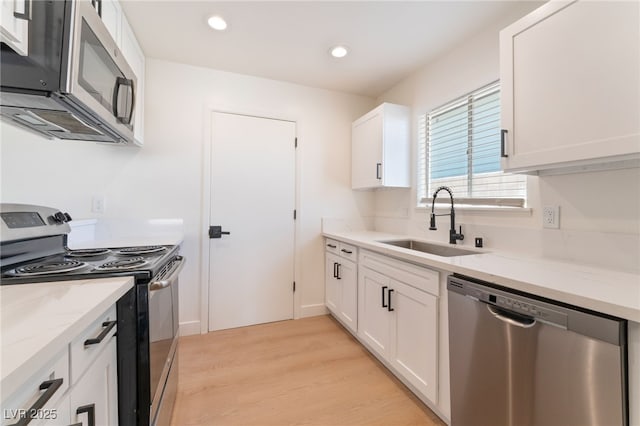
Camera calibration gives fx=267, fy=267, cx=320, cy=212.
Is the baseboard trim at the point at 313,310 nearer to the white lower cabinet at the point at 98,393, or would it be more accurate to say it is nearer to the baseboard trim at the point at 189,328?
the baseboard trim at the point at 189,328

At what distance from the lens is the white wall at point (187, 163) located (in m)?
2.05

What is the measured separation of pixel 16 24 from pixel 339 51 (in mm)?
1931

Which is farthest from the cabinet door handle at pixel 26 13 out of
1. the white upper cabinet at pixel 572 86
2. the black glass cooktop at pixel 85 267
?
the white upper cabinet at pixel 572 86

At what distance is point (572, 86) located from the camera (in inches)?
46.2

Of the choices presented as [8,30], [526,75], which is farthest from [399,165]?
[8,30]

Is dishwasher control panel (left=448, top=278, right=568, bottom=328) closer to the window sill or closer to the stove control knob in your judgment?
the window sill

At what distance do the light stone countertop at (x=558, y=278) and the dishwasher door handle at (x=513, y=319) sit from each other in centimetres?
12

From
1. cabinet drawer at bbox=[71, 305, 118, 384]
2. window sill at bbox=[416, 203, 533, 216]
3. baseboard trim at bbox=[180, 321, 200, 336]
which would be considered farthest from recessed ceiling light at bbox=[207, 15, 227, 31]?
baseboard trim at bbox=[180, 321, 200, 336]

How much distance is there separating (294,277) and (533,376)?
2135 millimetres

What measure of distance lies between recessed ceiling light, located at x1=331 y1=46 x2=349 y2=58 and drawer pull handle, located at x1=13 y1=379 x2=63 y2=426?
8.06 feet

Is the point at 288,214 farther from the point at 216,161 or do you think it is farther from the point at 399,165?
the point at 399,165

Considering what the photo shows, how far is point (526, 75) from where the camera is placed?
1.34 metres

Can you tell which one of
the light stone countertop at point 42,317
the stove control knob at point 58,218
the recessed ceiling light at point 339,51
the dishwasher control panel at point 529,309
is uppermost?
the recessed ceiling light at point 339,51

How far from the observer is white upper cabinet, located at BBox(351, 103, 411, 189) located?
2510mm
